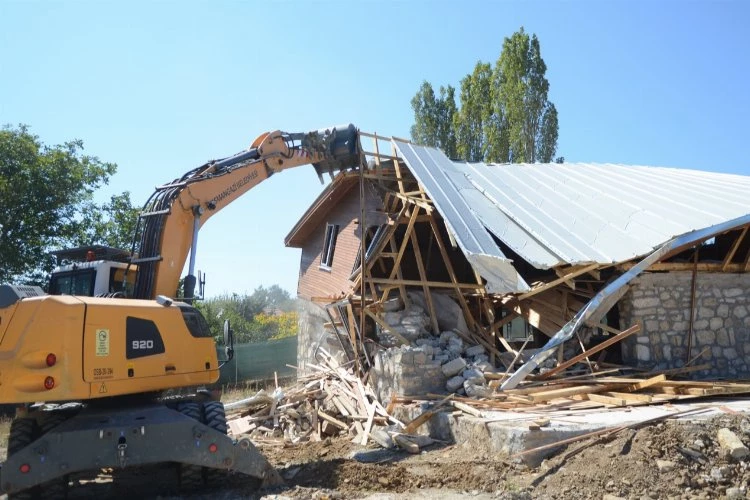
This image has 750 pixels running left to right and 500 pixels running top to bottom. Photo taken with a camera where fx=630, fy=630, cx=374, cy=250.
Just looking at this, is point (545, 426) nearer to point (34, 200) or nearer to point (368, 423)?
point (368, 423)

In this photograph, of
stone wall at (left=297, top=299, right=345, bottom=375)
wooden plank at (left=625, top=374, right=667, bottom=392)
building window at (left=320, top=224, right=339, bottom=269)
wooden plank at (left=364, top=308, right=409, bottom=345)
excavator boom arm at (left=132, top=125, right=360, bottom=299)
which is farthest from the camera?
building window at (left=320, top=224, right=339, bottom=269)

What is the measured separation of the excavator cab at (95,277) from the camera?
8.72m

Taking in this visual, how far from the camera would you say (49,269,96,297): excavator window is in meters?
8.81

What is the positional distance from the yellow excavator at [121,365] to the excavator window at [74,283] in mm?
19

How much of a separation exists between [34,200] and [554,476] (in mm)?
20539

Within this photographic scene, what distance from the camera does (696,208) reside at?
12891 mm

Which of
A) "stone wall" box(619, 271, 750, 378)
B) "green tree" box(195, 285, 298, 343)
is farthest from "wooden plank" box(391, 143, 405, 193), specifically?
"green tree" box(195, 285, 298, 343)

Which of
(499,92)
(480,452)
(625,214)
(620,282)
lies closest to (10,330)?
(480,452)

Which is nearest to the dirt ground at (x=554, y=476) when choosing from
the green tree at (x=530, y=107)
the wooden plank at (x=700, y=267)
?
the wooden plank at (x=700, y=267)

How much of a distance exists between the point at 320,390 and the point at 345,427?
1.65 metres

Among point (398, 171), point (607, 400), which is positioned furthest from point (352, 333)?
point (607, 400)

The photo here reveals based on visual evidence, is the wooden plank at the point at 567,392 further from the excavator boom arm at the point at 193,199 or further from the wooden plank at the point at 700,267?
the excavator boom arm at the point at 193,199

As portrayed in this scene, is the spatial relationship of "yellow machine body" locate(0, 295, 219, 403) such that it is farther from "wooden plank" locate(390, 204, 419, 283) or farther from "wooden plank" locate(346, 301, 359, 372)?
"wooden plank" locate(390, 204, 419, 283)

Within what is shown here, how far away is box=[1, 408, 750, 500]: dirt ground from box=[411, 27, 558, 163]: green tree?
22.7 m
